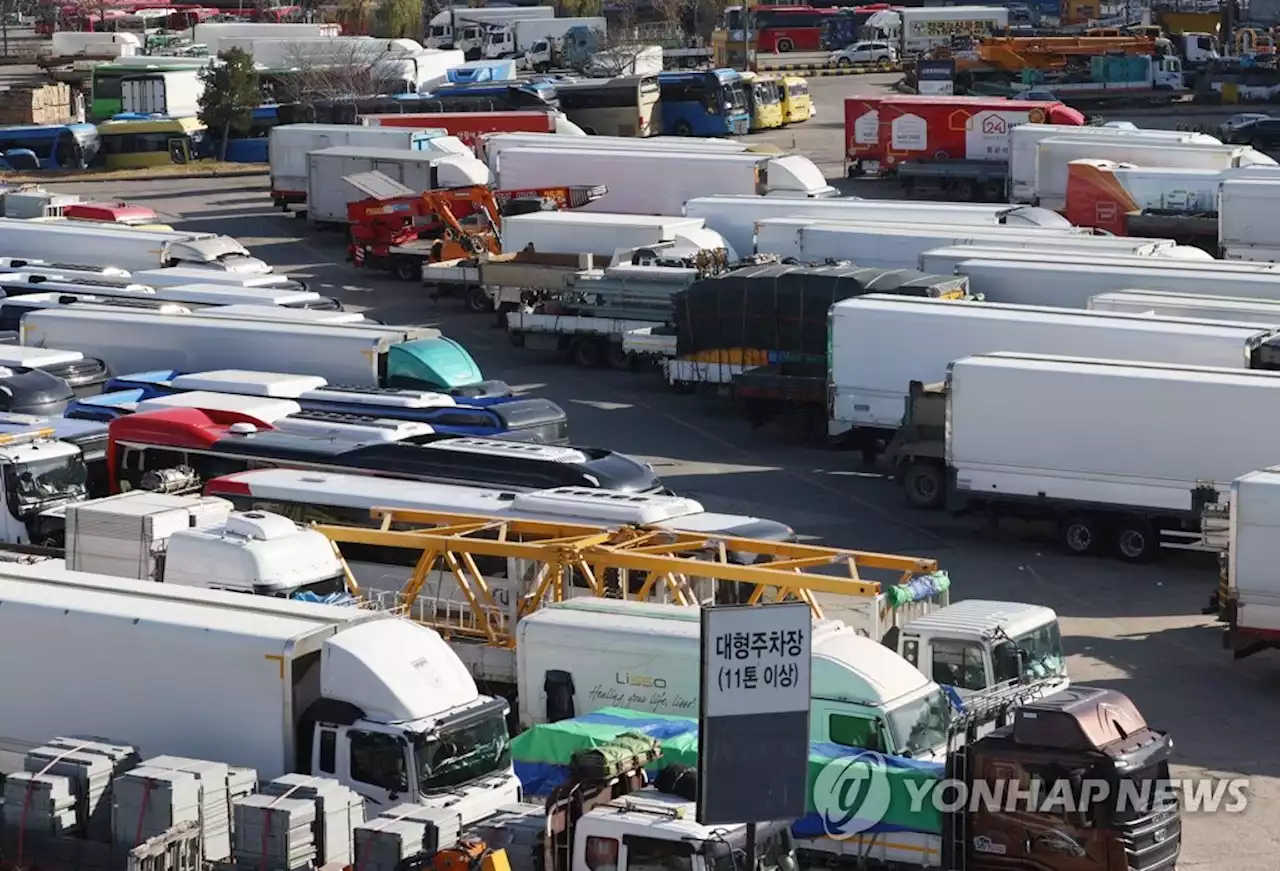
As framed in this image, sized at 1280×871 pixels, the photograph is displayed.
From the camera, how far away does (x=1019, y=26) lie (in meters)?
93.9

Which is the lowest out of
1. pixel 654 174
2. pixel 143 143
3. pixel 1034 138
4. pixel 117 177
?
pixel 117 177

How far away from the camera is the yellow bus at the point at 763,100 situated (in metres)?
65.5

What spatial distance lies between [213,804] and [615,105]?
167 ft

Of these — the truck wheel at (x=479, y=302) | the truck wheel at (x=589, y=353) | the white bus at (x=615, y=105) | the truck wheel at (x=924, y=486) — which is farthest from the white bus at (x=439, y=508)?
Result: the white bus at (x=615, y=105)

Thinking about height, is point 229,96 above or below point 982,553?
above

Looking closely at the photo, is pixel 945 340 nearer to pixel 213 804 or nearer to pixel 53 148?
pixel 213 804

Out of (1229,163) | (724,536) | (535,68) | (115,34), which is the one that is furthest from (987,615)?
(115,34)

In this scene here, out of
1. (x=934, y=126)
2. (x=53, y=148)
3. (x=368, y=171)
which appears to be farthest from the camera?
(x=53, y=148)

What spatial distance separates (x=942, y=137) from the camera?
55875 millimetres

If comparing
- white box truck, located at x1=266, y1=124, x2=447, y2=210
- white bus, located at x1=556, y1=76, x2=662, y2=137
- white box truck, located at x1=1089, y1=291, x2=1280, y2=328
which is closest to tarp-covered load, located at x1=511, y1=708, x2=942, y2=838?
white box truck, located at x1=1089, y1=291, x2=1280, y2=328

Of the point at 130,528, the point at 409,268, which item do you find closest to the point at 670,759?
the point at 130,528

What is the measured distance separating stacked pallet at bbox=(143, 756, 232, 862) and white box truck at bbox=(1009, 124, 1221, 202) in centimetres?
3772

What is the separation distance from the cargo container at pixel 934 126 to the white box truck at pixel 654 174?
8128 mm

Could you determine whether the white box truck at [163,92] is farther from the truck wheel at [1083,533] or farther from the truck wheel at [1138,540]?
the truck wheel at [1138,540]
